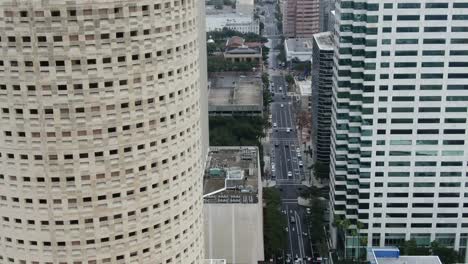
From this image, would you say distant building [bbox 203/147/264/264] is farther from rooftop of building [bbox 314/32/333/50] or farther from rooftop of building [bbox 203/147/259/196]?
rooftop of building [bbox 314/32/333/50]

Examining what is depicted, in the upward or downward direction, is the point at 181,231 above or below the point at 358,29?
below

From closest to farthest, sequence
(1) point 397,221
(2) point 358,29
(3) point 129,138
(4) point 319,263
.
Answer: (3) point 129,138, (2) point 358,29, (1) point 397,221, (4) point 319,263

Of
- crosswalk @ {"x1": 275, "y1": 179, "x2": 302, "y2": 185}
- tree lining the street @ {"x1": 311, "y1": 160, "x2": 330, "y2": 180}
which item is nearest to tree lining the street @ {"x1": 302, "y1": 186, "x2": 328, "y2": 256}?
tree lining the street @ {"x1": 311, "y1": 160, "x2": 330, "y2": 180}

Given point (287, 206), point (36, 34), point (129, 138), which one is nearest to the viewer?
point (36, 34)

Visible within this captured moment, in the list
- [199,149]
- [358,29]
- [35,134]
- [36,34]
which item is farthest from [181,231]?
[358,29]

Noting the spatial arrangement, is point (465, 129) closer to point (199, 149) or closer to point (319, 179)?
point (319, 179)

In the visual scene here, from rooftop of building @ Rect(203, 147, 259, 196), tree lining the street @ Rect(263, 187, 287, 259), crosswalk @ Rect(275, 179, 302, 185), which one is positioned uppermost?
rooftop of building @ Rect(203, 147, 259, 196)

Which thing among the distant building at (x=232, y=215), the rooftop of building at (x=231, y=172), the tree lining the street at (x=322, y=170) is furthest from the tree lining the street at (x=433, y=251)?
the tree lining the street at (x=322, y=170)

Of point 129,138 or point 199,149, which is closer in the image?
point 129,138
